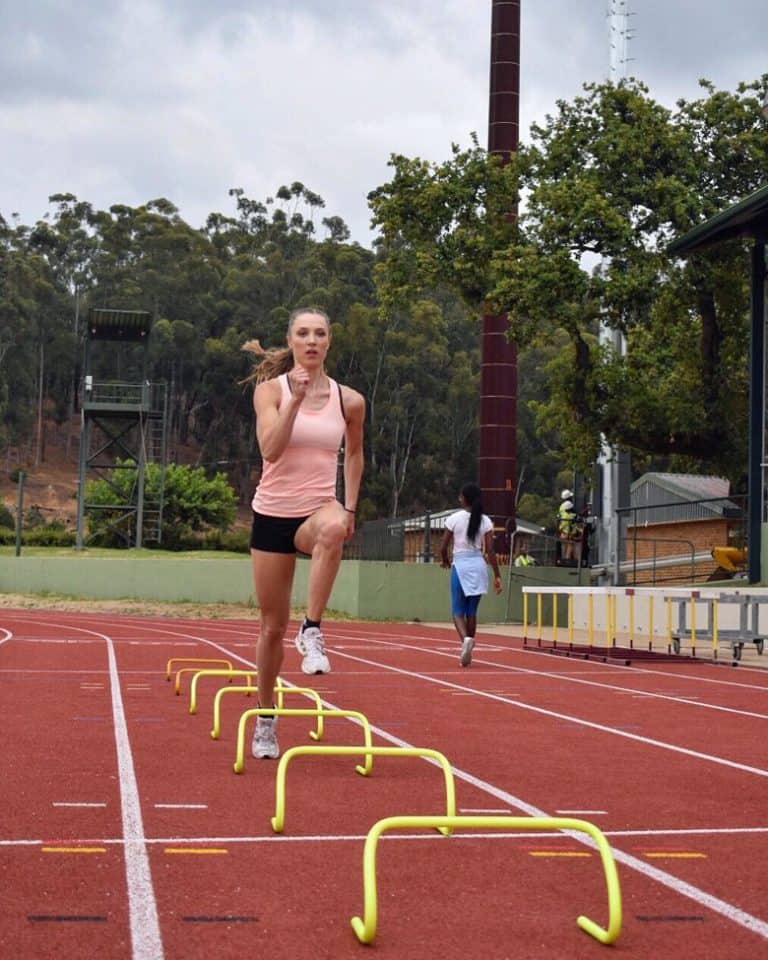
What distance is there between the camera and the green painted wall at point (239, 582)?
3334cm

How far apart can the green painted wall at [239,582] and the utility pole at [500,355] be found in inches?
232

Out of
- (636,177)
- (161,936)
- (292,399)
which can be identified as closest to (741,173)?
(636,177)

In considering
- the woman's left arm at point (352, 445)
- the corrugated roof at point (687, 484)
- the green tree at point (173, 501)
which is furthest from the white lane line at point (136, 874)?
the green tree at point (173, 501)

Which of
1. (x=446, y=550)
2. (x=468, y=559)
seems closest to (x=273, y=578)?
(x=468, y=559)

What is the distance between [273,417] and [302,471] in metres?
0.31

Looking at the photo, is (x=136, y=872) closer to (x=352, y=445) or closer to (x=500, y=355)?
(x=352, y=445)

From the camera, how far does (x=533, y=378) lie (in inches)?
3563

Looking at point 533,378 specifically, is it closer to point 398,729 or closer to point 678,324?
point 678,324

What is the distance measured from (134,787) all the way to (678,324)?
2823cm

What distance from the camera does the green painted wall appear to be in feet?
109

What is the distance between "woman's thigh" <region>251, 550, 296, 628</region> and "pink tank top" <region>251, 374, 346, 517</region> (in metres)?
0.21

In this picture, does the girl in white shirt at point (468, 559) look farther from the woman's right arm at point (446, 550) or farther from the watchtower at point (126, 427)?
the watchtower at point (126, 427)

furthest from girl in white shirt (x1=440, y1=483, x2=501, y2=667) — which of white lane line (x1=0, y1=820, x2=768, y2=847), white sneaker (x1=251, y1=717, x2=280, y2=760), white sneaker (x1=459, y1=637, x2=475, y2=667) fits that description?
white lane line (x1=0, y1=820, x2=768, y2=847)

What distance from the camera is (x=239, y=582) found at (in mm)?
39594
